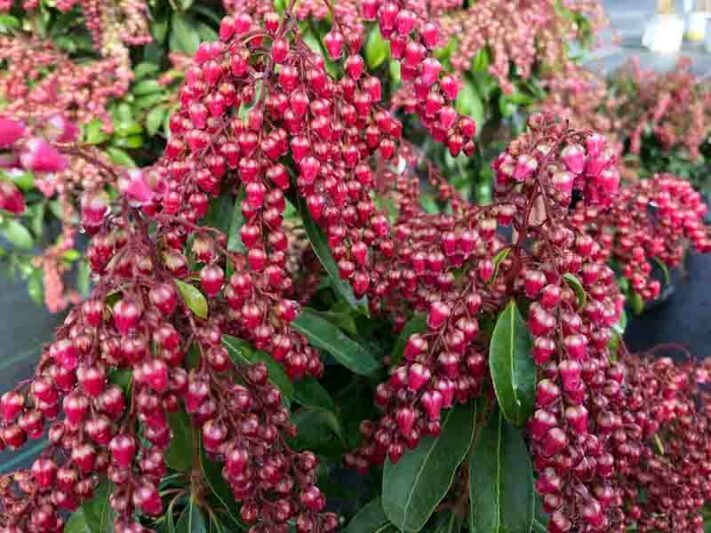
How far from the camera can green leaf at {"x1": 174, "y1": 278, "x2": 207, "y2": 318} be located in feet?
1.92

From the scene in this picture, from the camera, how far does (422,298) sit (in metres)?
0.78

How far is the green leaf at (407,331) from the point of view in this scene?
0.77 metres

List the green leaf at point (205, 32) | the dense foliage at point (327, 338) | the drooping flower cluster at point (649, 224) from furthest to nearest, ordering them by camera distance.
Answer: the green leaf at point (205, 32), the drooping flower cluster at point (649, 224), the dense foliage at point (327, 338)

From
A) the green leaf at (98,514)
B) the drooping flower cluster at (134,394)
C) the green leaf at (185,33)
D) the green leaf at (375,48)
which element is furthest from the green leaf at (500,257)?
the green leaf at (185,33)

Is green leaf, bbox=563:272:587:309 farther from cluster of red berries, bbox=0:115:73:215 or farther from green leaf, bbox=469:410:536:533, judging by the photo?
cluster of red berries, bbox=0:115:73:215

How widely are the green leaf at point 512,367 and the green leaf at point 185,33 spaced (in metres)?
1.45

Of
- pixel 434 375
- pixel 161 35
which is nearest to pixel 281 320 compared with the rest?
pixel 434 375

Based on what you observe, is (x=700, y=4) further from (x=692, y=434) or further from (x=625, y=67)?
(x=692, y=434)

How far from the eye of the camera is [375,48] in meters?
1.73

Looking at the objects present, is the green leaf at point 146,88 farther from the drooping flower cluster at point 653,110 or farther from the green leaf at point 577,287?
the green leaf at point 577,287

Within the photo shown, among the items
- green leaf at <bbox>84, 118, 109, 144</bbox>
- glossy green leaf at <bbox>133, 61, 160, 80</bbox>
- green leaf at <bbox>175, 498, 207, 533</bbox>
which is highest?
green leaf at <bbox>175, 498, 207, 533</bbox>

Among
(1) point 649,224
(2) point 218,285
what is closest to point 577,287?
(2) point 218,285

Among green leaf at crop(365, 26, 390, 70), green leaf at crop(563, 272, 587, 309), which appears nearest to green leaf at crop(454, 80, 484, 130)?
green leaf at crop(365, 26, 390, 70)

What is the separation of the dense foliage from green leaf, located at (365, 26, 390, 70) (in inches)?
33.4
